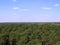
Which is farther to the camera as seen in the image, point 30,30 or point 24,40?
point 30,30

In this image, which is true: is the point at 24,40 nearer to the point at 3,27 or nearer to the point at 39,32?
the point at 39,32

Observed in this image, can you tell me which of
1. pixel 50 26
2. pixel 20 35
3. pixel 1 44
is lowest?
pixel 1 44

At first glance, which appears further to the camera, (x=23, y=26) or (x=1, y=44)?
(x=23, y=26)

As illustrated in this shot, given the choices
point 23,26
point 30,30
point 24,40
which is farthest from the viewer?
point 23,26

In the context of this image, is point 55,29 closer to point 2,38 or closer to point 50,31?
point 50,31

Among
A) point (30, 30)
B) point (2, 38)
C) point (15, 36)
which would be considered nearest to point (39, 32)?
point (30, 30)

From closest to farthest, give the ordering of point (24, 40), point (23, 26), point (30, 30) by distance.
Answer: point (24, 40) → point (30, 30) → point (23, 26)

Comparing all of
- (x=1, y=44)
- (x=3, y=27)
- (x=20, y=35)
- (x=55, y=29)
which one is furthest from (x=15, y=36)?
(x=55, y=29)

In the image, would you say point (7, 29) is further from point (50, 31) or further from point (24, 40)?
point (50, 31)

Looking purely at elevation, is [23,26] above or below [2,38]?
above

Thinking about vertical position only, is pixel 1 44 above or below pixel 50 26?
below
